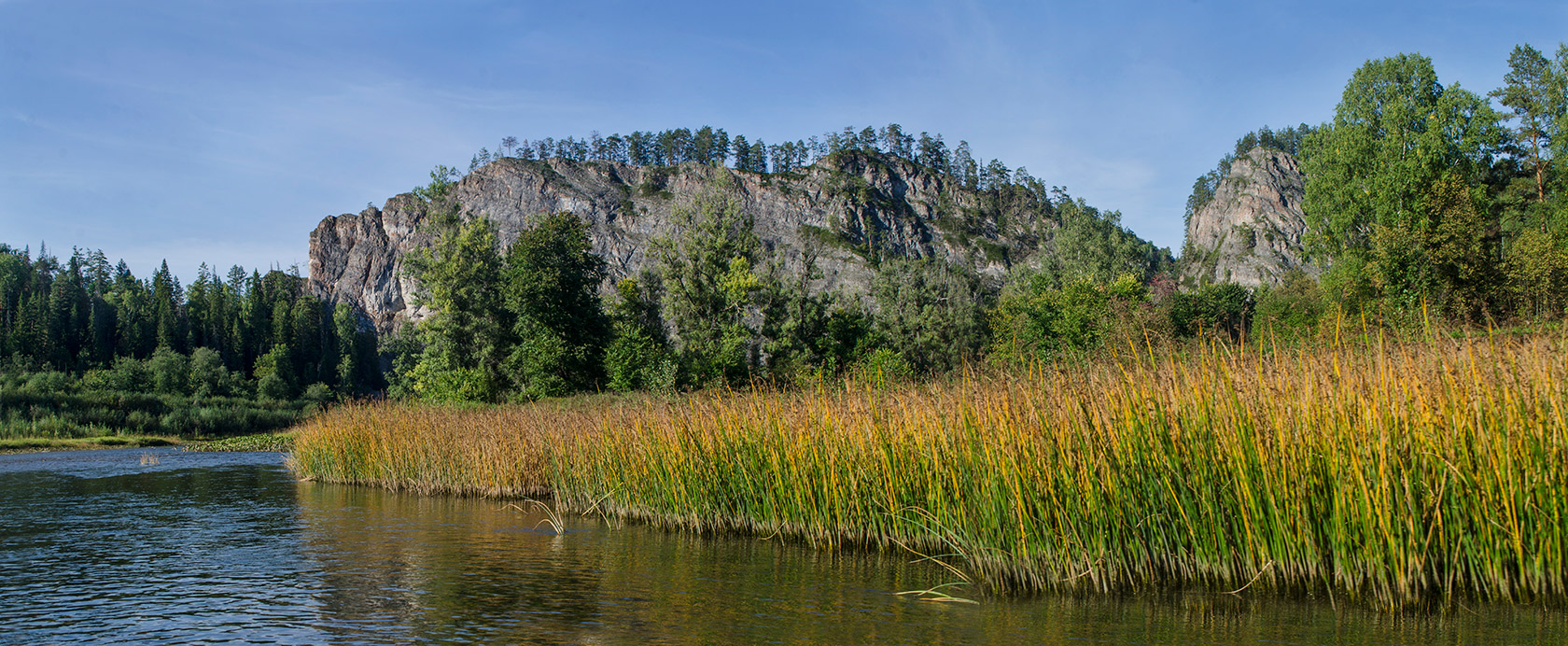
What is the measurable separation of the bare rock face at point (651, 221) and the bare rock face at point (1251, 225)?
24.4m

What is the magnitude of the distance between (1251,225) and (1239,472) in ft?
454

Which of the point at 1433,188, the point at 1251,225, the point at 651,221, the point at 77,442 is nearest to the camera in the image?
the point at 1433,188

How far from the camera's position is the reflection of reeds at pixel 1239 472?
5168 millimetres

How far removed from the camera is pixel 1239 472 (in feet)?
18.5

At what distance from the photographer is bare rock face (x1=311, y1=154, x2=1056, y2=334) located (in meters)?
136

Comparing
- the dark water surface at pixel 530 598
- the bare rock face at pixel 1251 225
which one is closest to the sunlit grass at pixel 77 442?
the dark water surface at pixel 530 598

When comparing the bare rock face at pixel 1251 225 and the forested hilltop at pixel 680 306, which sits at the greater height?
the bare rock face at pixel 1251 225

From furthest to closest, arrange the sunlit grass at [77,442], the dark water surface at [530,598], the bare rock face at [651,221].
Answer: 1. the bare rock face at [651,221]
2. the sunlit grass at [77,442]
3. the dark water surface at [530,598]

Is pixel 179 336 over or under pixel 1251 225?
under

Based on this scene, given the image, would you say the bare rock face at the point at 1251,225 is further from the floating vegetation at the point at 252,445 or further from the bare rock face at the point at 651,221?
the floating vegetation at the point at 252,445

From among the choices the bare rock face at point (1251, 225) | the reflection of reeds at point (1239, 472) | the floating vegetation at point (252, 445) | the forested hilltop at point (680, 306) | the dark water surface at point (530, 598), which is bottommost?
the floating vegetation at point (252, 445)

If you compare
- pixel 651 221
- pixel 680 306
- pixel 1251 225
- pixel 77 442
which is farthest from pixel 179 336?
pixel 1251 225

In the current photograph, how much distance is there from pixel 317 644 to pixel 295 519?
819 centimetres

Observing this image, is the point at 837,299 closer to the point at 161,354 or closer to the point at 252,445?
the point at 252,445
